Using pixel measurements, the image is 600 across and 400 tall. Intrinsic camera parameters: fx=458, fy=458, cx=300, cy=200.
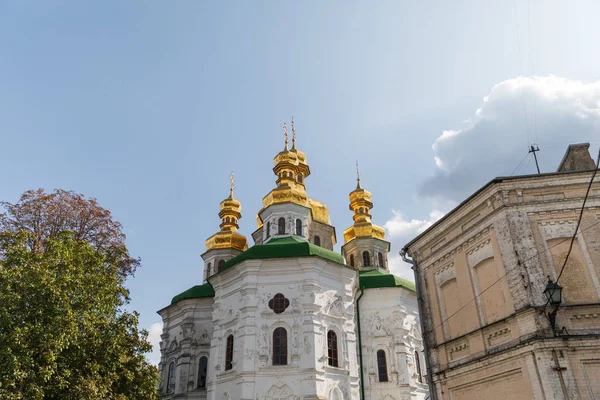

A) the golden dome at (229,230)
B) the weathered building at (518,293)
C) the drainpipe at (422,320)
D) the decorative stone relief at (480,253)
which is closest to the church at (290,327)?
the golden dome at (229,230)

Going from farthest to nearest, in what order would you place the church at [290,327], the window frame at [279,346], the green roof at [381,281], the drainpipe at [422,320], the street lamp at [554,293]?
1. the green roof at [381,281]
2. the window frame at [279,346]
3. the church at [290,327]
4. the drainpipe at [422,320]
5. the street lamp at [554,293]

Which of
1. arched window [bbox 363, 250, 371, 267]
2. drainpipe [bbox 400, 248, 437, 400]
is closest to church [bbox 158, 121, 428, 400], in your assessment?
arched window [bbox 363, 250, 371, 267]

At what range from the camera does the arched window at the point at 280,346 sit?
19.9 metres

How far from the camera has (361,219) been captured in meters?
33.3

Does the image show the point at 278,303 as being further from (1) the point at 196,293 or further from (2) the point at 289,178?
(2) the point at 289,178

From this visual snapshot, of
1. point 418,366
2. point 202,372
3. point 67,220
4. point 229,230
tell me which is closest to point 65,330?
point 67,220

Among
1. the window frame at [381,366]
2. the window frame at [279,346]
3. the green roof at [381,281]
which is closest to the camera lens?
the window frame at [279,346]

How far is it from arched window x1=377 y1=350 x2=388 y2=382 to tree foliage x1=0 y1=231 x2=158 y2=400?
1276cm

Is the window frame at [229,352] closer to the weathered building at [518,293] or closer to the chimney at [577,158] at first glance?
the weathered building at [518,293]

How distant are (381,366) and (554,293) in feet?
52.1

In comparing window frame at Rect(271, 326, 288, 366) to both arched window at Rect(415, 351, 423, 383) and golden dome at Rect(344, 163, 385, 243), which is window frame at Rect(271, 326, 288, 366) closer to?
arched window at Rect(415, 351, 423, 383)

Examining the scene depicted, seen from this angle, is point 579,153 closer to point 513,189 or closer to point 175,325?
point 513,189

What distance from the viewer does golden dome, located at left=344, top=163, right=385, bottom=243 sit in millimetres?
32281

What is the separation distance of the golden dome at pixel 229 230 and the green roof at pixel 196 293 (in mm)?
5437
